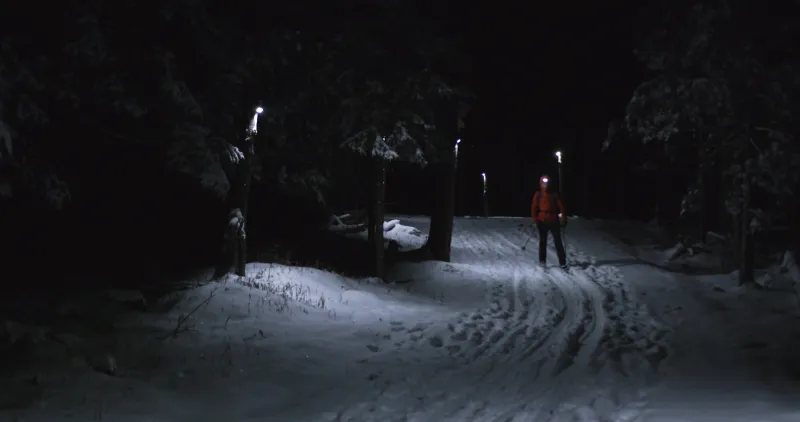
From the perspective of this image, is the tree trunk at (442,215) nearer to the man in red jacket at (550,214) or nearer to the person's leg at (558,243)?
the man in red jacket at (550,214)

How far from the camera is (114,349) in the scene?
24.5ft

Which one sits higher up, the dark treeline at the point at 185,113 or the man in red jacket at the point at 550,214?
the dark treeline at the point at 185,113

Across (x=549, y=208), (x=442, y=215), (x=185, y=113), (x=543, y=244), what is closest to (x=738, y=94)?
(x=549, y=208)

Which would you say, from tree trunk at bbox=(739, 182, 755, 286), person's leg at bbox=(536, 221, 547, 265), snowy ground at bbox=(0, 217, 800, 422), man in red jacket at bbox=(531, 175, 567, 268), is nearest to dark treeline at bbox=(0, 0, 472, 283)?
snowy ground at bbox=(0, 217, 800, 422)

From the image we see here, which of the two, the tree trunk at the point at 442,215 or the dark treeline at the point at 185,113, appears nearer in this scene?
the dark treeline at the point at 185,113

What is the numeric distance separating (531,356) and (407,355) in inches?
59.3

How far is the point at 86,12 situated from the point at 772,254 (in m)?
18.1

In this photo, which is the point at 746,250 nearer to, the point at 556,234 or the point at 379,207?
the point at 556,234

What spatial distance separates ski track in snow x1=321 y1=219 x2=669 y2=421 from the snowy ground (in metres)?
0.03

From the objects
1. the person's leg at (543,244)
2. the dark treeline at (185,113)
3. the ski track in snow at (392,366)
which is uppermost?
the dark treeline at (185,113)

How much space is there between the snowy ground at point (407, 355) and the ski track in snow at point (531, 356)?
32mm

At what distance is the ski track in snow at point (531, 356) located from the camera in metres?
6.22

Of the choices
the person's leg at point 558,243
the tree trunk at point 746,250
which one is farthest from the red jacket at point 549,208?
the tree trunk at point 746,250

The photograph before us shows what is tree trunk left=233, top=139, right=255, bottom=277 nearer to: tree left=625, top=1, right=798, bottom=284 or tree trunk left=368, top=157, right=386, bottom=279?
tree trunk left=368, top=157, right=386, bottom=279
